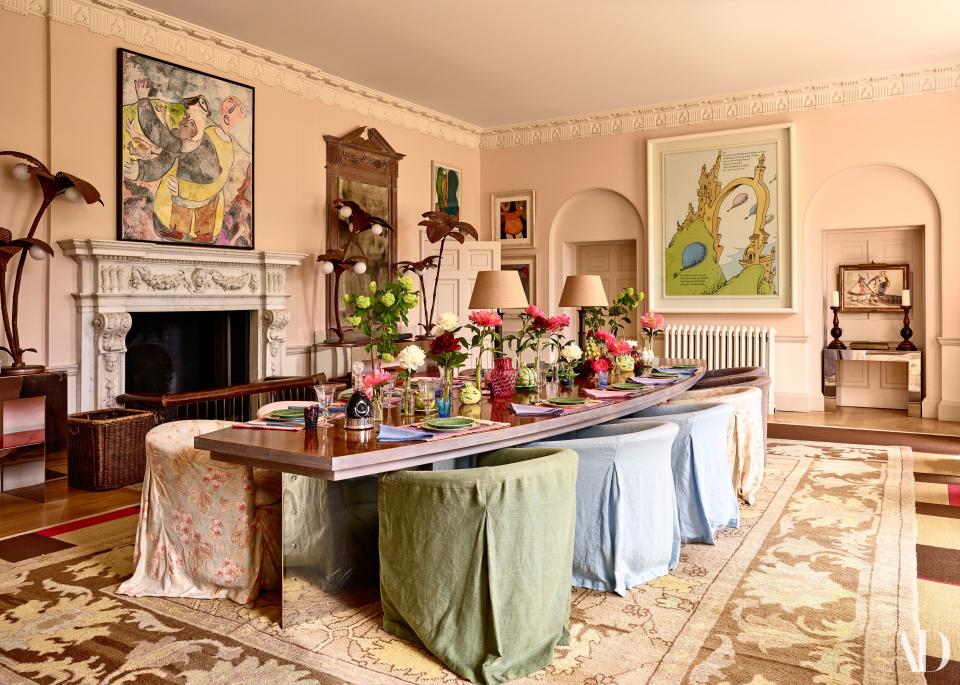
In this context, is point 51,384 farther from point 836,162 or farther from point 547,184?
point 836,162

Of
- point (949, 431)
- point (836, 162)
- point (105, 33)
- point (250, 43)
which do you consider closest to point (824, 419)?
point (949, 431)

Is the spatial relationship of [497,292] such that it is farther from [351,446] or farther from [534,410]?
[351,446]

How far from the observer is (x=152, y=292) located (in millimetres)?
5672

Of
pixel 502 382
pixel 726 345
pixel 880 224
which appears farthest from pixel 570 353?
pixel 880 224

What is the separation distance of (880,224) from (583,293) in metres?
4.58

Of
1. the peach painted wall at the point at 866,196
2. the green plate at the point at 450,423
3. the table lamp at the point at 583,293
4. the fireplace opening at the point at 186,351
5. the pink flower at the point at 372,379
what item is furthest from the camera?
the peach painted wall at the point at 866,196

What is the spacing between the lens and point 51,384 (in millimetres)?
4684

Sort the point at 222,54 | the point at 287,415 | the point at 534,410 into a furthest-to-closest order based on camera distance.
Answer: the point at 222,54, the point at 534,410, the point at 287,415

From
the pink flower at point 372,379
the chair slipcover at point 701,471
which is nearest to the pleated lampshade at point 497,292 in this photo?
the chair slipcover at point 701,471

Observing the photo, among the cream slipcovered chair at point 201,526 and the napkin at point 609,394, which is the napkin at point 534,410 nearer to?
the napkin at point 609,394

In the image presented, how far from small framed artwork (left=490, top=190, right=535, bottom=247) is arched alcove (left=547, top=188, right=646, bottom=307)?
13.5 inches

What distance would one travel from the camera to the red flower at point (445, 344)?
334 centimetres

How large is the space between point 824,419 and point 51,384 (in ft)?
22.1

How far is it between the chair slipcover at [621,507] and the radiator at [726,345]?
207 inches
